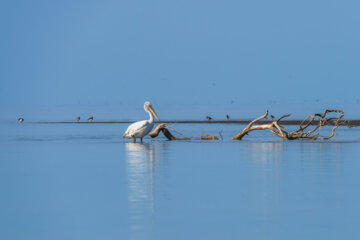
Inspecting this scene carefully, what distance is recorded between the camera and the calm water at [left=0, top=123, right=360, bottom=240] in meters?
13.0

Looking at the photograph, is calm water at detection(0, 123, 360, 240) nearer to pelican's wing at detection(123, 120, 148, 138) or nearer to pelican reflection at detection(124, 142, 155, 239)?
pelican reflection at detection(124, 142, 155, 239)

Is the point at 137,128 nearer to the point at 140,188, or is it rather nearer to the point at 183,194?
the point at 140,188

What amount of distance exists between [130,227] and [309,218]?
306cm

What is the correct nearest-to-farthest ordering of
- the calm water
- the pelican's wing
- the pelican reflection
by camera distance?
the calm water → the pelican reflection → the pelican's wing

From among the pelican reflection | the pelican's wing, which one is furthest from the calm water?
the pelican's wing

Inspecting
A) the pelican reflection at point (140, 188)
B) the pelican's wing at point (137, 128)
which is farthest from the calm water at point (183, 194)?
the pelican's wing at point (137, 128)

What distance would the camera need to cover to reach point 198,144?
104ft

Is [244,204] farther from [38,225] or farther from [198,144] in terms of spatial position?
[198,144]

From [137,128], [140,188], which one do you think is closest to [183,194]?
[140,188]

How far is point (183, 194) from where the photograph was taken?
55.1 feet

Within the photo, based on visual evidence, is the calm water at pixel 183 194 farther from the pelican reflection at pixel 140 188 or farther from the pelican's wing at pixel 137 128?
the pelican's wing at pixel 137 128

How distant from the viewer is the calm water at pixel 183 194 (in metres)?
13.0

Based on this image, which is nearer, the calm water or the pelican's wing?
the calm water

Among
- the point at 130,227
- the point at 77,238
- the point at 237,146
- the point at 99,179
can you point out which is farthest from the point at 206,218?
the point at 237,146
